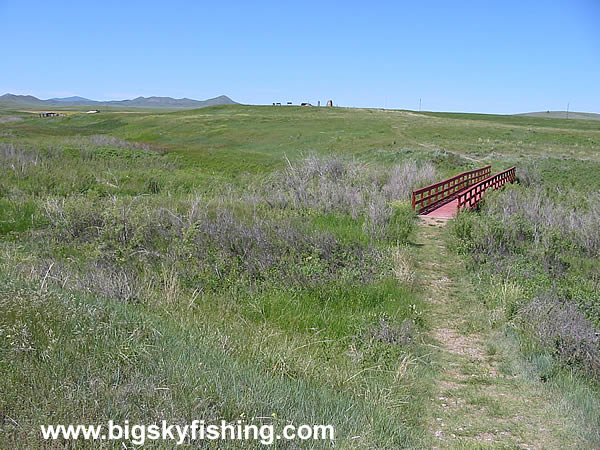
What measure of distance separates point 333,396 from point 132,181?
76.3ft

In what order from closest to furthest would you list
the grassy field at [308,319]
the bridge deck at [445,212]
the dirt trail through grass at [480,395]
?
the grassy field at [308,319] → the dirt trail through grass at [480,395] → the bridge deck at [445,212]

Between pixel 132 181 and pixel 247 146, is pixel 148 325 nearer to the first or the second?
pixel 132 181

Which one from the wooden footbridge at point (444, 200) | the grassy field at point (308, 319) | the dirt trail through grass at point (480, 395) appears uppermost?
the wooden footbridge at point (444, 200)

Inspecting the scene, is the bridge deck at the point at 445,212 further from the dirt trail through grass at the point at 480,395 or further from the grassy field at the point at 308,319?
the dirt trail through grass at the point at 480,395

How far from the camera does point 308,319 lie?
8828mm

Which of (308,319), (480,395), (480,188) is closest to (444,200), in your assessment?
(480,188)

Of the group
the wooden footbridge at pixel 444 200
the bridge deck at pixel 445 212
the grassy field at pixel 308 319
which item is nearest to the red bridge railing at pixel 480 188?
the wooden footbridge at pixel 444 200

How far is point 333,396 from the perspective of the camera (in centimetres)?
556

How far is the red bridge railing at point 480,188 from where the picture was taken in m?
18.7

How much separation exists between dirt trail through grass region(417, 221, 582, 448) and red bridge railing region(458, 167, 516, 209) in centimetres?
879

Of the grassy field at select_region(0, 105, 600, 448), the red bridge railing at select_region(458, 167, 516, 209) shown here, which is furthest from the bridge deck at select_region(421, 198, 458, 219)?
the grassy field at select_region(0, 105, 600, 448)

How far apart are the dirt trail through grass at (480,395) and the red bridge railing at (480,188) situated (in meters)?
8.79

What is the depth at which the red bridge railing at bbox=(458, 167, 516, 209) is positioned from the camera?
18656mm

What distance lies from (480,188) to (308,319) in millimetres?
15481
